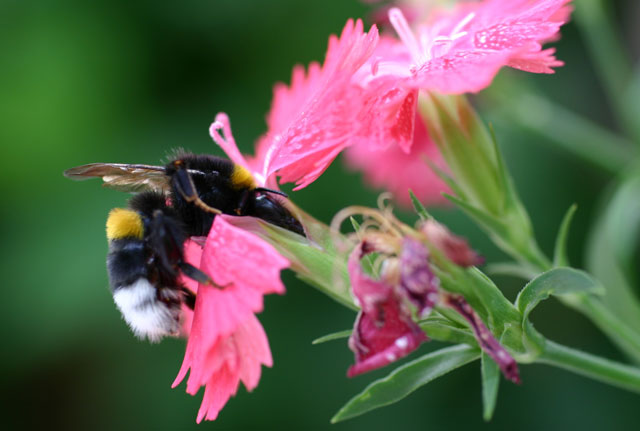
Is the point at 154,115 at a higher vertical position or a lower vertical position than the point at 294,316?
higher

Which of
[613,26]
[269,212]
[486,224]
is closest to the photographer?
[269,212]

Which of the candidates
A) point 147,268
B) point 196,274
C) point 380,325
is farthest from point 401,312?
point 147,268

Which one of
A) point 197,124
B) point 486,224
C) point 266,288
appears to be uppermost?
point 197,124

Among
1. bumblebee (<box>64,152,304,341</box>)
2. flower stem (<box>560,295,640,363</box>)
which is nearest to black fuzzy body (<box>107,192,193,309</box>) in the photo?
bumblebee (<box>64,152,304,341</box>)

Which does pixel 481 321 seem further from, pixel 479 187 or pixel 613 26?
pixel 613 26

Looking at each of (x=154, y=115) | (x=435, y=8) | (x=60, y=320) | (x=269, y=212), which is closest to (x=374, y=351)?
(x=269, y=212)

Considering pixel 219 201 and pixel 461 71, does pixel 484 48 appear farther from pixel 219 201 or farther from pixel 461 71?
pixel 219 201

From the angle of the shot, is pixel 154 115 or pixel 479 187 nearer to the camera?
pixel 479 187

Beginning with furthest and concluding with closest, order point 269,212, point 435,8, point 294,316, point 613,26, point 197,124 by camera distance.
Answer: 1. point 613,26
2. point 197,124
3. point 294,316
4. point 435,8
5. point 269,212
